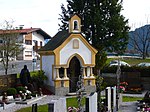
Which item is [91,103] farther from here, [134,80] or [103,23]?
[103,23]

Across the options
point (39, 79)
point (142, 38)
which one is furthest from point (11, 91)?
point (142, 38)

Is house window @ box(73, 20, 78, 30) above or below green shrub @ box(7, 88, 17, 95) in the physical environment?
above

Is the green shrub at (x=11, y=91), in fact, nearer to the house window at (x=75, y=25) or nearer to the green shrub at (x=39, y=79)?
the green shrub at (x=39, y=79)

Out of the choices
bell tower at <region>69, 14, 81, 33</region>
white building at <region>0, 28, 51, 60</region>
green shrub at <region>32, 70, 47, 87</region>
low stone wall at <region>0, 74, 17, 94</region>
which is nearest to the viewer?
low stone wall at <region>0, 74, 17, 94</region>

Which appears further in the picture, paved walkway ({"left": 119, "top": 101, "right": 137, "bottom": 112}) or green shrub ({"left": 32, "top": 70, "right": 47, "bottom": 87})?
green shrub ({"left": 32, "top": 70, "right": 47, "bottom": 87})

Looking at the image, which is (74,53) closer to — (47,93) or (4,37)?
(47,93)

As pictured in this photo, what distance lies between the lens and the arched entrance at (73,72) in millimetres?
27952

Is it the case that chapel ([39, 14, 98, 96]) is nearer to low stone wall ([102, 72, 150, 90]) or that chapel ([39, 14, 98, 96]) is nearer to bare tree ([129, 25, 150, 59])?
low stone wall ([102, 72, 150, 90])

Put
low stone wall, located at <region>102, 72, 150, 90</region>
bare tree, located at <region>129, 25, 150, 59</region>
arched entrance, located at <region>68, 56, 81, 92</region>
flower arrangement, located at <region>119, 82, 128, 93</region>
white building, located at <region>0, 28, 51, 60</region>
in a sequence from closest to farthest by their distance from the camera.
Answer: flower arrangement, located at <region>119, 82, 128, 93</region> → arched entrance, located at <region>68, 56, 81, 92</region> → low stone wall, located at <region>102, 72, 150, 90</region> → bare tree, located at <region>129, 25, 150, 59</region> → white building, located at <region>0, 28, 51, 60</region>

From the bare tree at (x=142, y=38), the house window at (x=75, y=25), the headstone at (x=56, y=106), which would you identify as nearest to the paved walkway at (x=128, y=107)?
the house window at (x=75, y=25)

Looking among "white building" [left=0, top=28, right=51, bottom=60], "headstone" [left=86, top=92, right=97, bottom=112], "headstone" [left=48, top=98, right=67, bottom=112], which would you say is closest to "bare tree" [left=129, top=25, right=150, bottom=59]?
"white building" [left=0, top=28, right=51, bottom=60]

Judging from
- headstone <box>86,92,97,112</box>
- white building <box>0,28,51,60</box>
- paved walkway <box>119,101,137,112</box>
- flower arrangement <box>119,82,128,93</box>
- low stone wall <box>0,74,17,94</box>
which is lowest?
paved walkway <box>119,101,137,112</box>

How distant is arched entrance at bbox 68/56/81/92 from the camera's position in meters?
28.0

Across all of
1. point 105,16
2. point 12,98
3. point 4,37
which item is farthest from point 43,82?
point 105,16
